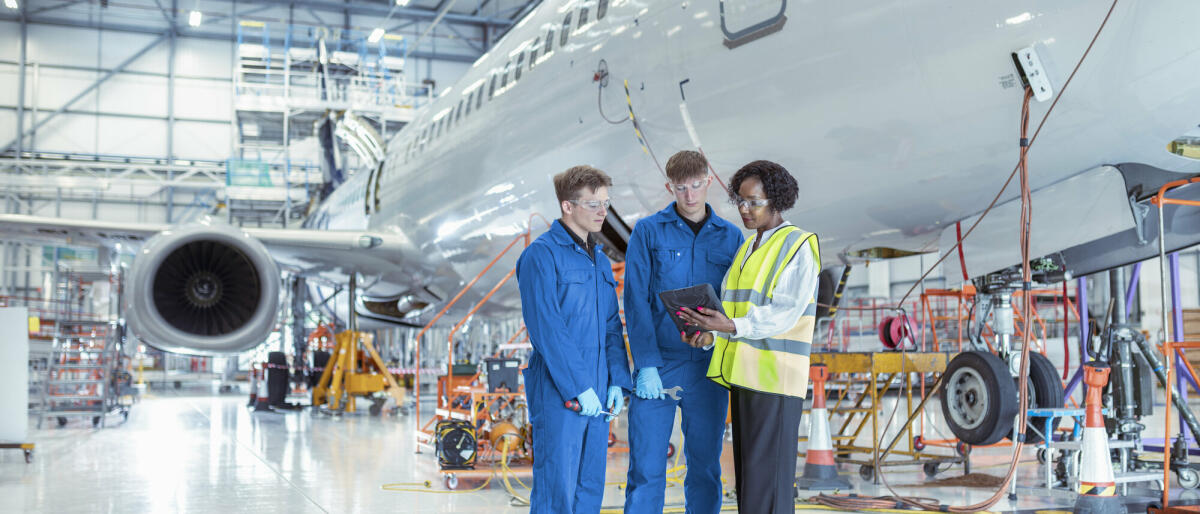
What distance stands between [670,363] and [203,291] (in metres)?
7.24

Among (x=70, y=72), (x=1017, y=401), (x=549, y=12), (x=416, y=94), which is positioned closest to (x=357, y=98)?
(x=416, y=94)

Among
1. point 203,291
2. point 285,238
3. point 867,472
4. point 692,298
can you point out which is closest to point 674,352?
point 692,298

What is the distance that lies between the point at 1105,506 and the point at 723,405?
2253 millimetres

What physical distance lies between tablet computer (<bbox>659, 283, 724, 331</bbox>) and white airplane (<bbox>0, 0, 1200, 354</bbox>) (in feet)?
5.66

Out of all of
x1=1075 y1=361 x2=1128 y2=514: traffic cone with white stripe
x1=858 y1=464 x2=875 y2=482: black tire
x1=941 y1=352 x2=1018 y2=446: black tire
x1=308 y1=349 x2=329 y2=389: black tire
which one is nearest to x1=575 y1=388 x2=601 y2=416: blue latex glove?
x1=941 y1=352 x2=1018 y2=446: black tire

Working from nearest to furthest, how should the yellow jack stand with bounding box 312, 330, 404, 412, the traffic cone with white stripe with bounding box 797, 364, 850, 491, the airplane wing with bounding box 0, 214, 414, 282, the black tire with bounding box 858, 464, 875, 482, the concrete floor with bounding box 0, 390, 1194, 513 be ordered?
1. the concrete floor with bounding box 0, 390, 1194, 513
2. the traffic cone with white stripe with bounding box 797, 364, 850, 491
3. the black tire with bounding box 858, 464, 875, 482
4. the airplane wing with bounding box 0, 214, 414, 282
5. the yellow jack stand with bounding box 312, 330, 404, 412

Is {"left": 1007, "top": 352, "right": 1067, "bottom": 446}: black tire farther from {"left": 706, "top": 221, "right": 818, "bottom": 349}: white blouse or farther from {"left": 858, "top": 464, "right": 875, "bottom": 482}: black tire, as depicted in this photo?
{"left": 706, "top": 221, "right": 818, "bottom": 349}: white blouse

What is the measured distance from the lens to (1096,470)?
443 centimetres

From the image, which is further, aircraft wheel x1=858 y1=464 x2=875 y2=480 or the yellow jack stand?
the yellow jack stand

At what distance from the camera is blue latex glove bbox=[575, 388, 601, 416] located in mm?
3094

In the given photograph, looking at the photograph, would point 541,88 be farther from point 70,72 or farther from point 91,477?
point 70,72

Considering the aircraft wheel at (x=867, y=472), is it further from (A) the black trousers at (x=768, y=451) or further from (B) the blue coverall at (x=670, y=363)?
(A) the black trousers at (x=768, y=451)

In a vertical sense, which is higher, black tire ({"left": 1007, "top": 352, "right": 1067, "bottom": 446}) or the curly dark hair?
the curly dark hair

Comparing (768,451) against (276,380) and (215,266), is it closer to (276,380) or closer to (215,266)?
(215,266)
